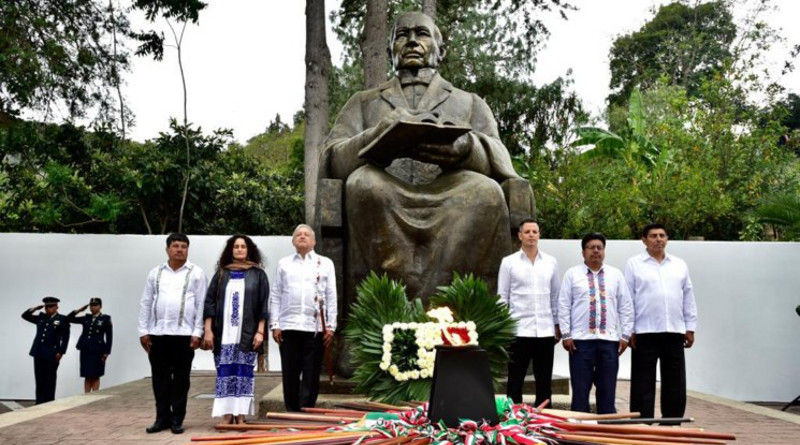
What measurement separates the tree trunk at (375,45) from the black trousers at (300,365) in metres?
6.31

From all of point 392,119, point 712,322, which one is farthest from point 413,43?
point 712,322

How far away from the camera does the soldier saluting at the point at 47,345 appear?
25.2 ft

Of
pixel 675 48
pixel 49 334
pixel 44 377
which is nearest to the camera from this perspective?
pixel 44 377

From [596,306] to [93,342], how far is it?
566cm

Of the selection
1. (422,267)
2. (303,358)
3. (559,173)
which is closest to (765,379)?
(559,173)

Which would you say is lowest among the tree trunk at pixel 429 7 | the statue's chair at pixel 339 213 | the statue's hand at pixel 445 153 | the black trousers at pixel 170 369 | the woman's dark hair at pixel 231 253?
the black trousers at pixel 170 369

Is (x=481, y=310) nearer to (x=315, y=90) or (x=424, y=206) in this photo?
(x=424, y=206)

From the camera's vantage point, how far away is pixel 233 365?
4625 millimetres

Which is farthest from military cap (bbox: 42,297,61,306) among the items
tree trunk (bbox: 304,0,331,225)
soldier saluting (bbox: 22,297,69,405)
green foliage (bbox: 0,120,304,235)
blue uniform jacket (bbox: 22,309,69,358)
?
tree trunk (bbox: 304,0,331,225)

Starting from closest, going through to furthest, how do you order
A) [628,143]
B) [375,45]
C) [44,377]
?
[44,377], [375,45], [628,143]

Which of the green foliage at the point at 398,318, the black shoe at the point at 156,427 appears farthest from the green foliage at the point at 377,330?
the black shoe at the point at 156,427

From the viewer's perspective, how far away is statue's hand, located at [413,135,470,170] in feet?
16.4

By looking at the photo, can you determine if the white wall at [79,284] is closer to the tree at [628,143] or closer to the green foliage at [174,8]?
the green foliage at [174,8]

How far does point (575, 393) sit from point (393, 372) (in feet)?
4.05
